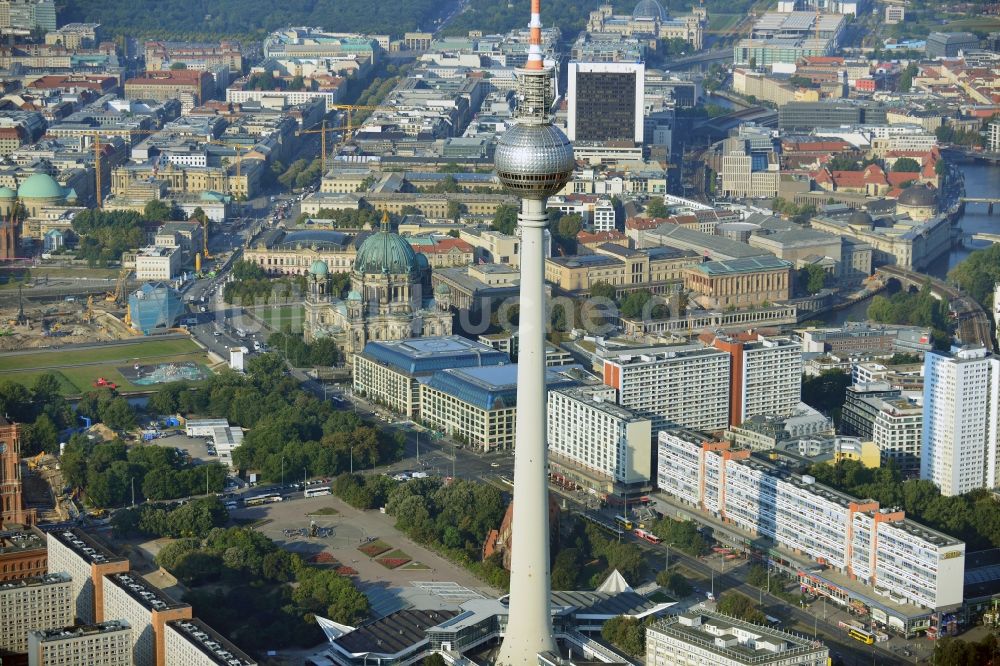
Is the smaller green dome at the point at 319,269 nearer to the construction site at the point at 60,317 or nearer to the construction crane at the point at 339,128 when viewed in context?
the construction site at the point at 60,317

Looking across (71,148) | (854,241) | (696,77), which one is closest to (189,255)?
(71,148)

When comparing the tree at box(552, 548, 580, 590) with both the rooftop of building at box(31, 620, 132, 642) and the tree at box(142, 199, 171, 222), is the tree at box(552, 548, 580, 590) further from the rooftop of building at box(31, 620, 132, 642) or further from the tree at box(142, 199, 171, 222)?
the tree at box(142, 199, 171, 222)

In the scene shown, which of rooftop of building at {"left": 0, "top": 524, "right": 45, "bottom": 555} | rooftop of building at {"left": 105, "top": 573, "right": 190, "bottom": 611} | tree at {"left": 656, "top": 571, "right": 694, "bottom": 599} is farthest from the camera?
tree at {"left": 656, "top": 571, "right": 694, "bottom": 599}

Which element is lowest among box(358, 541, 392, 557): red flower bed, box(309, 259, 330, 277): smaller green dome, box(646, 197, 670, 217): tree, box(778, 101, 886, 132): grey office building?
box(358, 541, 392, 557): red flower bed

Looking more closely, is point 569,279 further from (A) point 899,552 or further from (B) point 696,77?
(B) point 696,77

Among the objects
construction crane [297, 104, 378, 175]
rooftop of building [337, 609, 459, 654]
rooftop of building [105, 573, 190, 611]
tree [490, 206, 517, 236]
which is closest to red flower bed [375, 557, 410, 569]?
rooftop of building [337, 609, 459, 654]

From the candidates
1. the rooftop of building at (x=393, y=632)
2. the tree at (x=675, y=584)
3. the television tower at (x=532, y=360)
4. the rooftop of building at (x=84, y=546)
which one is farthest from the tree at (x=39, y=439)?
the television tower at (x=532, y=360)

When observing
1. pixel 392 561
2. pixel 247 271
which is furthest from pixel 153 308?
pixel 392 561
